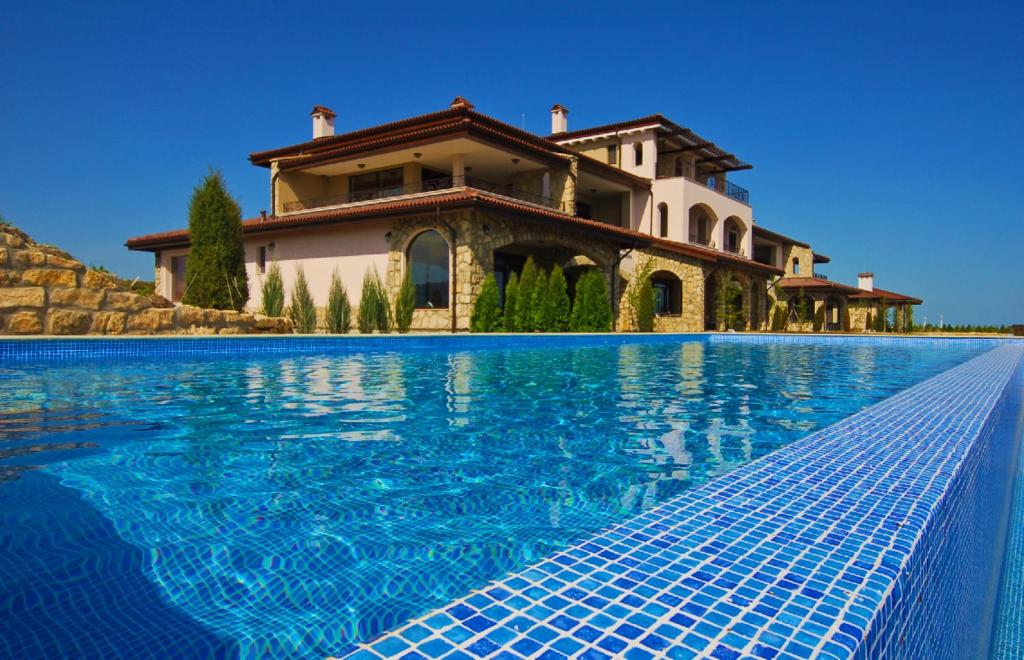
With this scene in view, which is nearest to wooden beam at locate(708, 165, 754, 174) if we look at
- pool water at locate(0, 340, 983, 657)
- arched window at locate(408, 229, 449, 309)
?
arched window at locate(408, 229, 449, 309)

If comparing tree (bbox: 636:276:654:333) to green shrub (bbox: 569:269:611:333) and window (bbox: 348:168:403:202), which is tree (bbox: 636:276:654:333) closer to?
green shrub (bbox: 569:269:611:333)

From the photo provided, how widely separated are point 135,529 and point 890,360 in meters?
12.9

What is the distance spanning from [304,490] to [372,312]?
40.8 ft

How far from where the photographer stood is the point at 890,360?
11734 millimetres

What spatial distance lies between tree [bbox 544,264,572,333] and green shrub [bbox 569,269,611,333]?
0.50m

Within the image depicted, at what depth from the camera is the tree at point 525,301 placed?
16.4 meters

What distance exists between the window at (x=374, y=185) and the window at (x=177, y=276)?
23.7ft

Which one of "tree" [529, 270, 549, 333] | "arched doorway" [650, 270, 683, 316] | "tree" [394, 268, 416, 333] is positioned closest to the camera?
"tree" [394, 268, 416, 333]

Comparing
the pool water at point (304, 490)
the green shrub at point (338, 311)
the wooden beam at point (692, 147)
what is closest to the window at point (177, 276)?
the green shrub at point (338, 311)

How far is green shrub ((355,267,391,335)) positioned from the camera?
14.9 m

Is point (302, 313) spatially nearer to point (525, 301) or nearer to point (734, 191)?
point (525, 301)

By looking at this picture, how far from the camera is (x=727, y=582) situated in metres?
1.28

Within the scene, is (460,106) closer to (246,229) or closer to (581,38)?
(581,38)

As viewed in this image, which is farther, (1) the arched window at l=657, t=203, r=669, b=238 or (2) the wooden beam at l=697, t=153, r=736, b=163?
(2) the wooden beam at l=697, t=153, r=736, b=163
